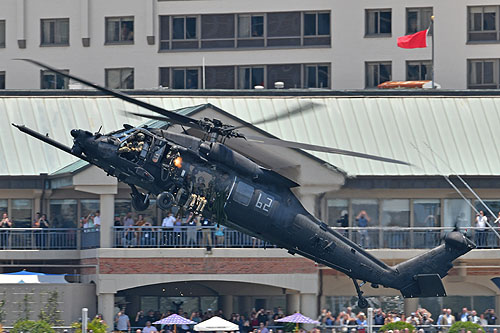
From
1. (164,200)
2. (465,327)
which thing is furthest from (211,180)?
(465,327)

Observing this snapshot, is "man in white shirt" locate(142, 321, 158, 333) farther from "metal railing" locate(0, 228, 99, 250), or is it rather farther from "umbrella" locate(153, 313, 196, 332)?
"metal railing" locate(0, 228, 99, 250)

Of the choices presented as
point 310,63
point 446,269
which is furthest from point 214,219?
point 310,63

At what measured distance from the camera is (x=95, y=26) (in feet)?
253

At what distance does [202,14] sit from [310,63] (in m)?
6.61

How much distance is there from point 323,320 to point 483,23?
26899 millimetres

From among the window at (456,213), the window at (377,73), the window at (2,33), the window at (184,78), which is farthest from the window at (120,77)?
the window at (456,213)

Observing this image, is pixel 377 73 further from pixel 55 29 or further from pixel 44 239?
pixel 44 239

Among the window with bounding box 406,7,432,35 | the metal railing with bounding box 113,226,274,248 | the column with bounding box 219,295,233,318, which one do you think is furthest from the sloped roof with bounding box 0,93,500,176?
the window with bounding box 406,7,432,35

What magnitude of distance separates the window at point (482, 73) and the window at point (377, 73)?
4328 mm

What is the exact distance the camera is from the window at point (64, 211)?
60.6 meters

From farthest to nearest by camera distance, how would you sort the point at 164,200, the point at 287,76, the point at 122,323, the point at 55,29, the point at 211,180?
the point at 55,29 < the point at 287,76 < the point at 122,323 < the point at 211,180 < the point at 164,200

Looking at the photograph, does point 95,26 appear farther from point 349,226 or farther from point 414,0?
point 349,226

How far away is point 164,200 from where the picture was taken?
41.4 meters

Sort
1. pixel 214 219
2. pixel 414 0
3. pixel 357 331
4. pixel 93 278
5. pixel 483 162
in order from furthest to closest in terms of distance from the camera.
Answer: pixel 414 0 < pixel 483 162 < pixel 93 278 < pixel 357 331 < pixel 214 219
